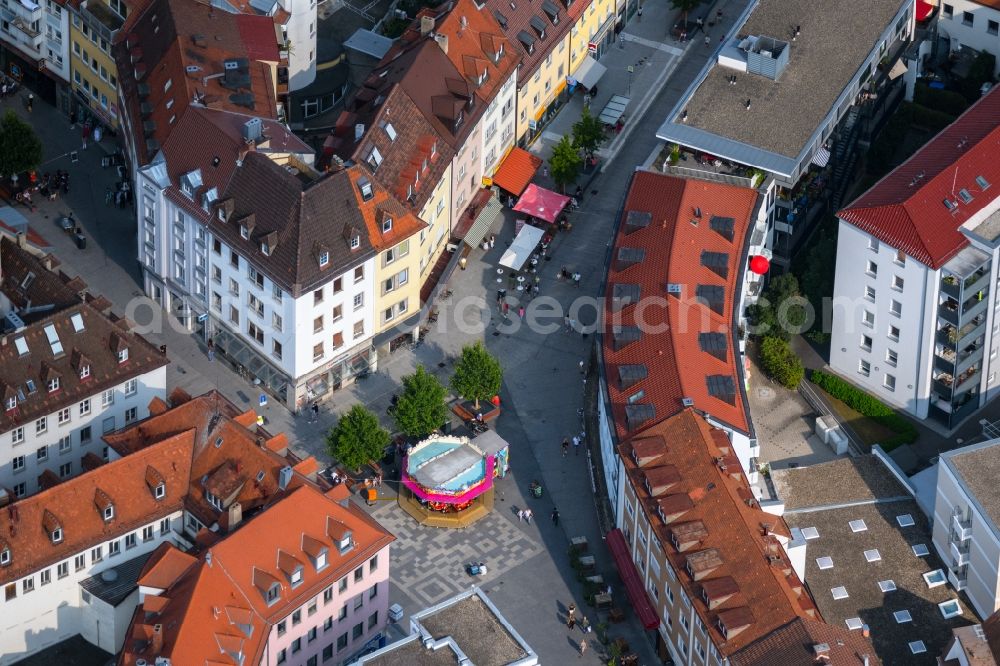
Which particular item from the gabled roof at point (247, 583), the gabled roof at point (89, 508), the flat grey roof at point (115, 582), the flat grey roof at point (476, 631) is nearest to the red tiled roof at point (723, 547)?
the flat grey roof at point (476, 631)

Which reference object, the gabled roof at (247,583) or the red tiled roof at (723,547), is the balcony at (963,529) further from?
the gabled roof at (247,583)

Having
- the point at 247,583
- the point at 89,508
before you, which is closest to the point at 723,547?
the point at 247,583

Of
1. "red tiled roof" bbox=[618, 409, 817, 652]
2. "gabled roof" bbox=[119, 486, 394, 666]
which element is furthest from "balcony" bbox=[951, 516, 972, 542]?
"gabled roof" bbox=[119, 486, 394, 666]

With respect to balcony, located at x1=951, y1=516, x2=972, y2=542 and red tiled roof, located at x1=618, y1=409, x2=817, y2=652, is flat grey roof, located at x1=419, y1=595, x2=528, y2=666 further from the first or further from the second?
balcony, located at x1=951, y1=516, x2=972, y2=542

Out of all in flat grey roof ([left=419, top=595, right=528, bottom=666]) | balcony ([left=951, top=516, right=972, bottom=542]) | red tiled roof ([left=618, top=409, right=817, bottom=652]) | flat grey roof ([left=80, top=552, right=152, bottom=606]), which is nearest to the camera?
flat grey roof ([left=419, top=595, right=528, bottom=666])

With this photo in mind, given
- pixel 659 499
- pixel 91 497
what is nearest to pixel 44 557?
pixel 91 497

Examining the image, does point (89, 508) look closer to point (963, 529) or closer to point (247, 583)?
point (247, 583)

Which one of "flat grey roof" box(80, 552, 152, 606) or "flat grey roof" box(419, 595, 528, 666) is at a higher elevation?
"flat grey roof" box(419, 595, 528, 666)

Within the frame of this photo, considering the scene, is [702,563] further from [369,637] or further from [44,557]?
[44,557]
